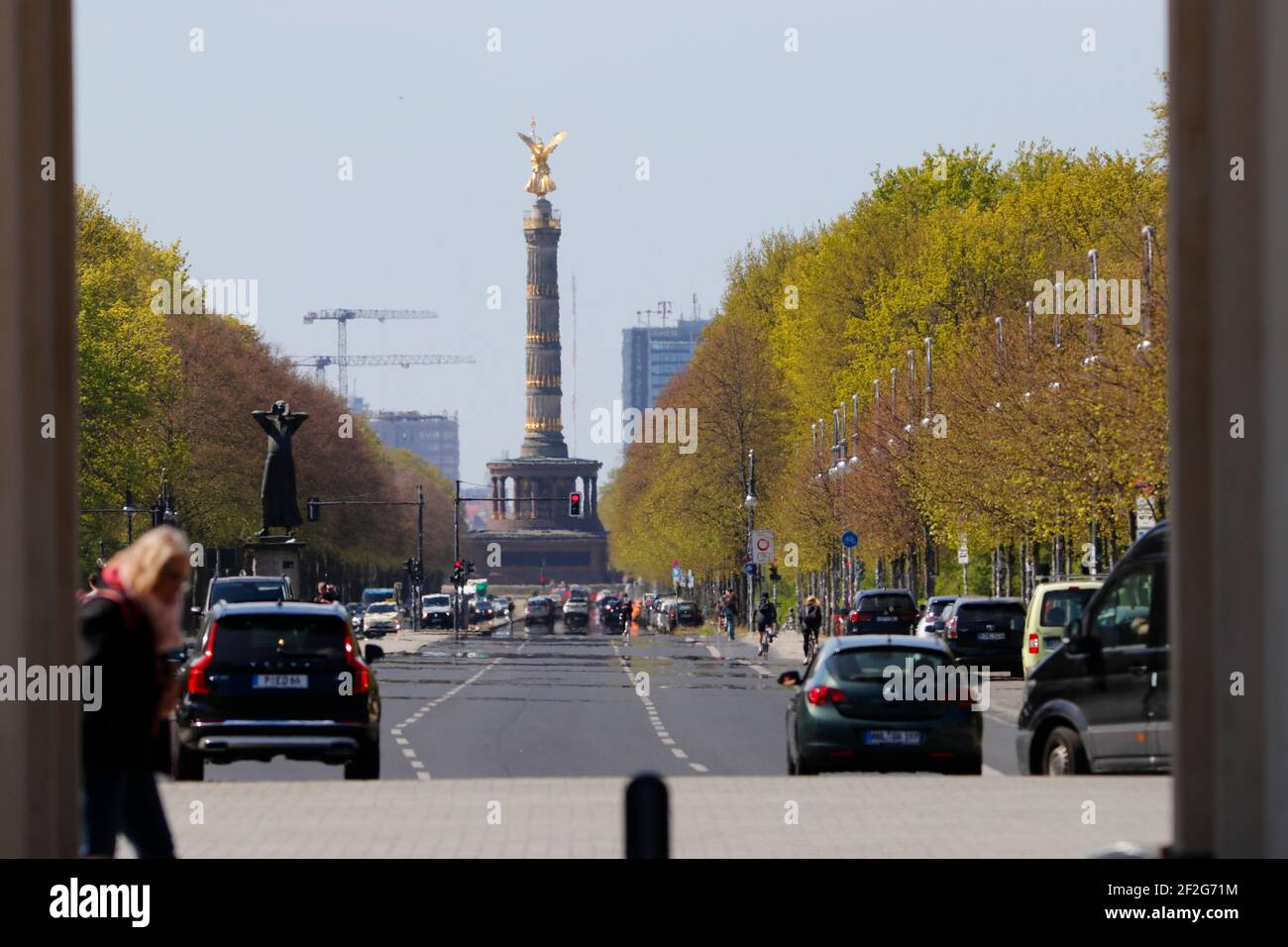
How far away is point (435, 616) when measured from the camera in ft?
359

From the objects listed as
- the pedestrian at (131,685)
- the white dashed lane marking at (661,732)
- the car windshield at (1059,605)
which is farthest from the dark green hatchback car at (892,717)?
the car windshield at (1059,605)

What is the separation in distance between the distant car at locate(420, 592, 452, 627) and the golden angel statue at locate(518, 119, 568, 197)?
63981 millimetres

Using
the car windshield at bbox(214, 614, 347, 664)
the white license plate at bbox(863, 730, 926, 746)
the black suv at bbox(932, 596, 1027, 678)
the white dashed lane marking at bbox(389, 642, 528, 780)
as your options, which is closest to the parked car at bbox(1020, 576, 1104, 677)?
the white dashed lane marking at bbox(389, 642, 528, 780)

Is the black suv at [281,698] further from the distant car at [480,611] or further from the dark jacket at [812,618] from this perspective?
the distant car at [480,611]

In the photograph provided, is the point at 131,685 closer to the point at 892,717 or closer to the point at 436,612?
the point at 892,717

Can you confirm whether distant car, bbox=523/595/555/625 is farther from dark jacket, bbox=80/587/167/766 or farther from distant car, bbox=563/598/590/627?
dark jacket, bbox=80/587/167/766

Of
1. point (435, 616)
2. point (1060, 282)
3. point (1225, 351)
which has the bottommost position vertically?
point (435, 616)

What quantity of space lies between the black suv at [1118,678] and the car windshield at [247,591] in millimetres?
26357

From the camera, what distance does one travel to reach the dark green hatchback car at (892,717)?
21.9 m

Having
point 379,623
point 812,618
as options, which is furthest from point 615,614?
point 812,618

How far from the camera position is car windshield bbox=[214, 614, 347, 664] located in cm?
2228
